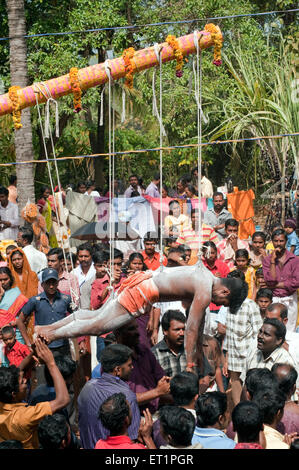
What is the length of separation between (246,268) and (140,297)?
10.9 ft

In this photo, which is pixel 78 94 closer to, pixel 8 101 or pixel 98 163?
pixel 8 101

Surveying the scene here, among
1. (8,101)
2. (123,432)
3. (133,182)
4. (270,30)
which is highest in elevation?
(270,30)

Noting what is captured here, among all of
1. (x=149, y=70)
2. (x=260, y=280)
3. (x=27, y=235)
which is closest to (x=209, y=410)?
(x=260, y=280)

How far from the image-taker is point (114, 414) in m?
3.92

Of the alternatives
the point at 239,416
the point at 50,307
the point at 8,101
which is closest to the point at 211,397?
the point at 239,416

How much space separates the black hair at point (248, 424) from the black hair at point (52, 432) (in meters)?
0.95

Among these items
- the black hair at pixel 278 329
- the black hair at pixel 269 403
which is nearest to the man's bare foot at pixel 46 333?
the black hair at pixel 269 403

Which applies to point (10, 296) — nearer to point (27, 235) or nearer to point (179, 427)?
point (27, 235)

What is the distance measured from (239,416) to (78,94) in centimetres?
340

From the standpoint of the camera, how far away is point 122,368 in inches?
180

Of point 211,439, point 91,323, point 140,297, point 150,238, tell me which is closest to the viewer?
point 211,439

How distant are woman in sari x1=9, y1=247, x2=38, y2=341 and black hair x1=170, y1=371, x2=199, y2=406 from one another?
3.50 meters

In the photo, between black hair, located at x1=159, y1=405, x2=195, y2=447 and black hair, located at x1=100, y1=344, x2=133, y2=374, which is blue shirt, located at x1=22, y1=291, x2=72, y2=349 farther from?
black hair, located at x1=159, y1=405, x2=195, y2=447

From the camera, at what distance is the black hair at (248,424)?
3920 millimetres
